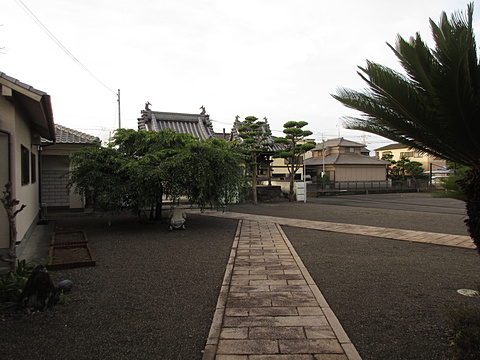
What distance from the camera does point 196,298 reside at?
4551 millimetres

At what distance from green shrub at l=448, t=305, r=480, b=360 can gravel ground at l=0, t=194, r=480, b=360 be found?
240 mm

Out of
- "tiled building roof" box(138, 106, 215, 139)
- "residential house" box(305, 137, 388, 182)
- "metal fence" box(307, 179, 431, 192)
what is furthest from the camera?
"residential house" box(305, 137, 388, 182)

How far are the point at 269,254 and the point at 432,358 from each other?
4434 millimetres

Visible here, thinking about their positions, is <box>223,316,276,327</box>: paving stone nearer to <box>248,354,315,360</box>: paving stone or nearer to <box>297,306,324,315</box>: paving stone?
<box>297,306,324,315</box>: paving stone

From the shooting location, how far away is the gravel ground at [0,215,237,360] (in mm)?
3166

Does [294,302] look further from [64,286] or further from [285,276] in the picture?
[64,286]

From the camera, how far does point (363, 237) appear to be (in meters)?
9.41

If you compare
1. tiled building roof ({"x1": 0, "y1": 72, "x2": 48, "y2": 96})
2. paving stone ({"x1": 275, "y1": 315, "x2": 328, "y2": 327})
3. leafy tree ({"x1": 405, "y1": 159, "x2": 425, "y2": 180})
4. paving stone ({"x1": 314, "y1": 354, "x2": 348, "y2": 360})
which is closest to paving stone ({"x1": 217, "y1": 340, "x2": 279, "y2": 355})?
paving stone ({"x1": 314, "y1": 354, "x2": 348, "y2": 360})

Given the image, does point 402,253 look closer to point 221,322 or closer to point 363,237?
point 363,237

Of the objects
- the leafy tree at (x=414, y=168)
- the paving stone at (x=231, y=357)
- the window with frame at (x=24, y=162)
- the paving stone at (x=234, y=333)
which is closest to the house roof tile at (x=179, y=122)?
the window with frame at (x=24, y=162)

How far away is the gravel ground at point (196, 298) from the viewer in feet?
10.5

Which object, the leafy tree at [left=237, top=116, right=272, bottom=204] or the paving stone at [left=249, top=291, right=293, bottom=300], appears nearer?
the paving stone at [left=249, top=291, right=293, bottom=300]

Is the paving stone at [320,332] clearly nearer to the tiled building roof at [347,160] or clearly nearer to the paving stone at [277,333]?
the paving stone at [277,333]

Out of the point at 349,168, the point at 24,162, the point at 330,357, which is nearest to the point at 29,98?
the point at 24,162
